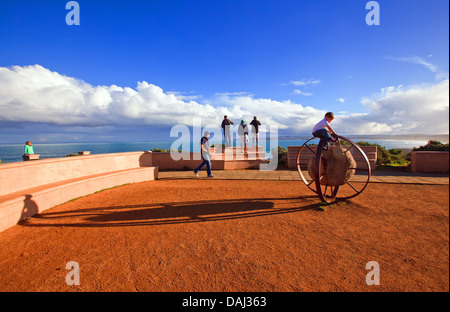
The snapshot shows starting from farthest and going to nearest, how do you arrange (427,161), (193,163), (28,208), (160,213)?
(193,163) < (427,161) < (160,213) < (28,208)

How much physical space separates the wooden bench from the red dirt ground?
348 millimetres

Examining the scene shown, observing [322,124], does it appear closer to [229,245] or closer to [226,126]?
[229,245]

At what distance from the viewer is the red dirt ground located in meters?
3.03

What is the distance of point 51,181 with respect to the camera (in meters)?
7.14

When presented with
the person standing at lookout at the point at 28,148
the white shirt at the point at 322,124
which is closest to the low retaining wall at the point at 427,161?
the white shirt at the point at 322,124

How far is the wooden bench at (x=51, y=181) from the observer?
5.33 m

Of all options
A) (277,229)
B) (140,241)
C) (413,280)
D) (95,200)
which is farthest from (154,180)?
(413,280)

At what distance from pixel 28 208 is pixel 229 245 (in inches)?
211

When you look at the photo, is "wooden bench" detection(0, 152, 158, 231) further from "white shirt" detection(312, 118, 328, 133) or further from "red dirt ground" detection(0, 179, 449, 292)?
Result: "white shirt" detection(312, 118, 328, 133)

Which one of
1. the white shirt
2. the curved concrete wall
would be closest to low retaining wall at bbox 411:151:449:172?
the white shirt

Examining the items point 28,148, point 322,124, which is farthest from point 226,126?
point 28,148

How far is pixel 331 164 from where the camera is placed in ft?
18.8

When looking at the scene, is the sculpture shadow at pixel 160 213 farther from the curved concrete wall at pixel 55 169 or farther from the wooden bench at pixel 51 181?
the curved concrete wall at pixel 55 169
